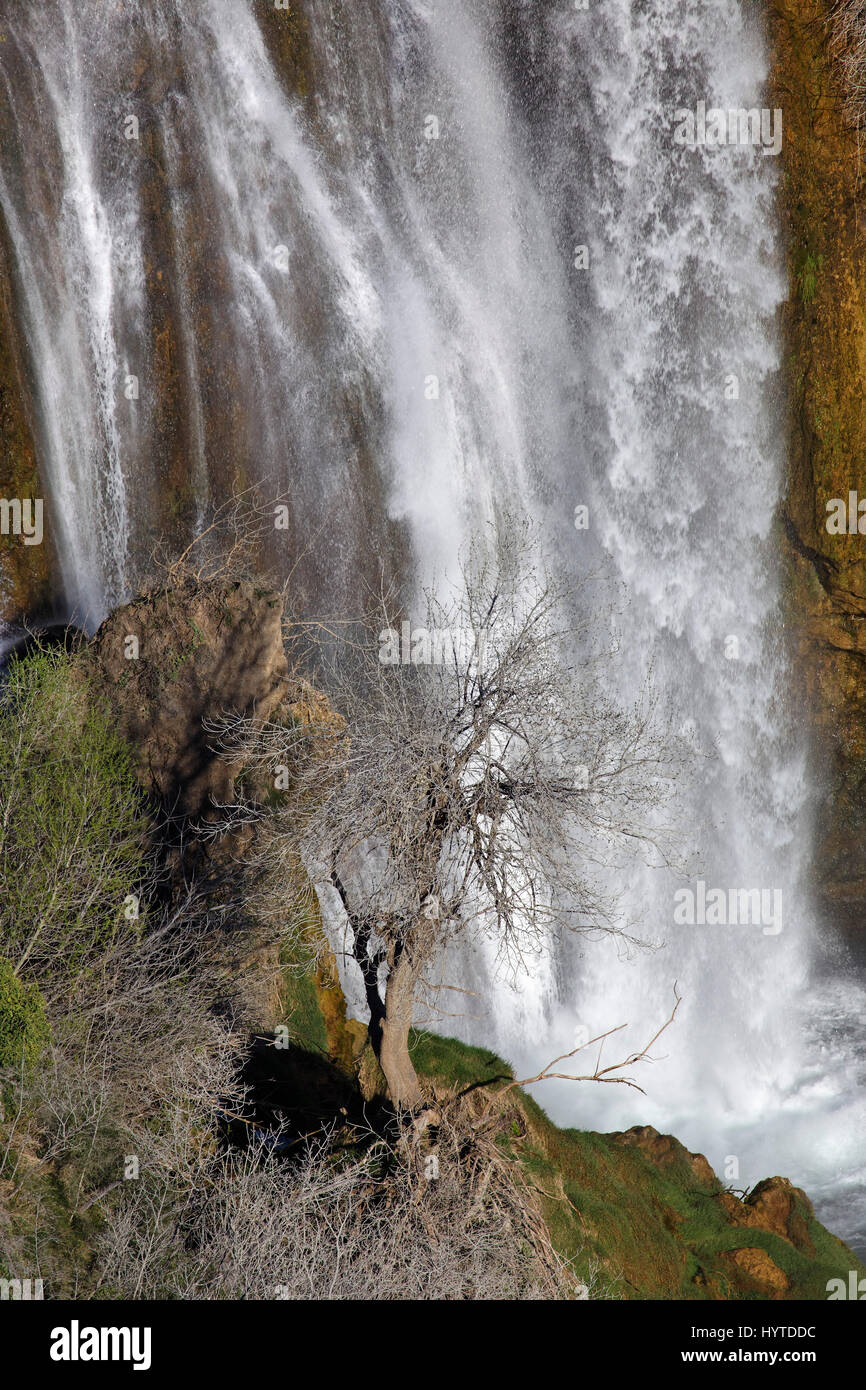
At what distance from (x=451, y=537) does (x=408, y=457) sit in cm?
128

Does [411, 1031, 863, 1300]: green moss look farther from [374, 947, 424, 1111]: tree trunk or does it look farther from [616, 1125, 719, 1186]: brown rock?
[374, 947, 424, 1111]: tree trunk

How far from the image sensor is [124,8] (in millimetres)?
14961

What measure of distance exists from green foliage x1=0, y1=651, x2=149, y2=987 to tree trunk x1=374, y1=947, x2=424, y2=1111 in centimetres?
240

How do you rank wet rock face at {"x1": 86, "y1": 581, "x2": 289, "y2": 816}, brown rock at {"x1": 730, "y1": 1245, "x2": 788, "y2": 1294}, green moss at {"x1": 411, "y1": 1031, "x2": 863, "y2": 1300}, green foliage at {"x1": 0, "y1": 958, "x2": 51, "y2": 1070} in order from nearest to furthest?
1. green foliage at {"x1": 0, "y1": 958, "x2": 51, "y2": 1070}
2. green moss at {"x1": 411, "y1": 1031, "x2": 863, "y2": 1300}
3. wet rock face at {"x1": 86, "y1": 581, "x2": 289, "y2": 816}
4. brown rock at {"x1": 730, "y1": 1245, "x2": 788, "y2": 1294}

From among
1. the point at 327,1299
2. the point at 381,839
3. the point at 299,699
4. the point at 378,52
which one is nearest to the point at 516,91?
the point at 378,52

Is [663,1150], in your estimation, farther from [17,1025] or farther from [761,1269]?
[17,1025]

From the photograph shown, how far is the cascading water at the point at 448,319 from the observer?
50.6 feet

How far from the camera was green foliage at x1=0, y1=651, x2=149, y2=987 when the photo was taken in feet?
32.5

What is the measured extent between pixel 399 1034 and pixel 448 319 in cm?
1028

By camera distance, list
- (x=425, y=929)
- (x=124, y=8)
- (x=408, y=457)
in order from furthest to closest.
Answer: (x=408, y=457) → (x=124, y=8) → (x=425, y=929)

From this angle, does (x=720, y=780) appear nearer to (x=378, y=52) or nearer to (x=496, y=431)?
(x=496, y=431)

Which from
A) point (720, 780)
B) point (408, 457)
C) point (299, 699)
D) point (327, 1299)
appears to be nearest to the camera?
point (327, 1299)

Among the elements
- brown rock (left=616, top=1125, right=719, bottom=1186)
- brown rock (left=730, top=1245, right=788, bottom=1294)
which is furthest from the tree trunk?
brown rock (left=730, top=1245, right=788, bottom=1294)

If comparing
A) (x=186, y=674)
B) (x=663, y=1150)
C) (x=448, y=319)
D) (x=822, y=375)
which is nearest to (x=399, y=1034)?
(x=186, y=674)
